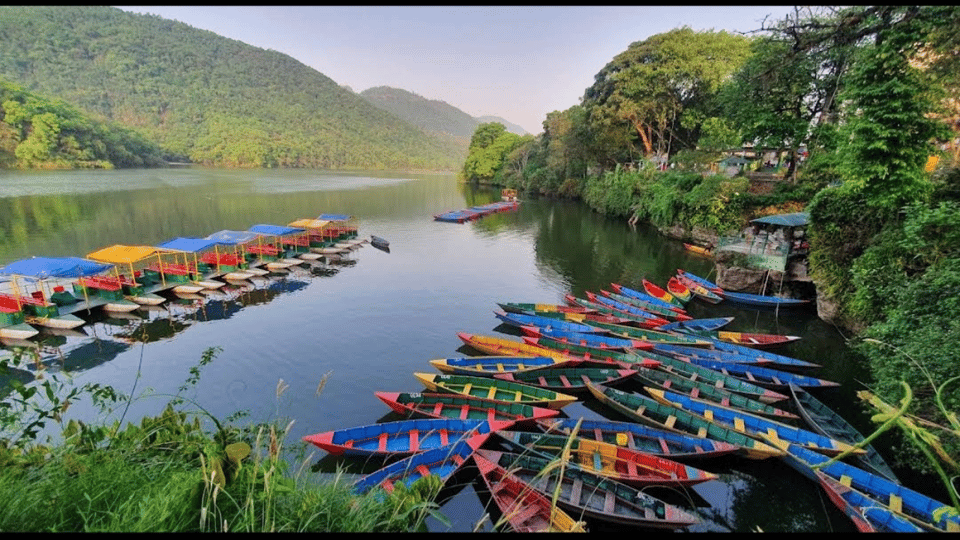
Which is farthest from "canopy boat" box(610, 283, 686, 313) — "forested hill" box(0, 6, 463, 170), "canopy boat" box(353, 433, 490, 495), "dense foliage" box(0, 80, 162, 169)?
"forested hill" box(0, 6, 463, 170)

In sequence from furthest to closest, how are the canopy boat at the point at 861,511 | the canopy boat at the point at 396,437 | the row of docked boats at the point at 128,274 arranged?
the row of docked boats at the point at 128,274 → the canopy boat at the point at 396,437 → the canopy boat at the point at 861,511

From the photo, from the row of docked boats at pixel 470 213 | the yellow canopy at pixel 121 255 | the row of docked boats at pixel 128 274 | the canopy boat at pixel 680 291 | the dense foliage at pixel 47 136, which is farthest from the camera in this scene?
the dense foliage at pixel 47 136

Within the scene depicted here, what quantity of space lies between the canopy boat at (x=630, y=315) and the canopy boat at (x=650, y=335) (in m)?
0.78

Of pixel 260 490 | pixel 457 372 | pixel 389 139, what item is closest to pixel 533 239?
pixel 457 372

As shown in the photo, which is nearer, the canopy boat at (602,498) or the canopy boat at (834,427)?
the canopy boat at (602,498)

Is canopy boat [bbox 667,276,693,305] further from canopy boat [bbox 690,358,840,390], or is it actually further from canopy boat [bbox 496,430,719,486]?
canopy boat [bbox 496,430,719,486]

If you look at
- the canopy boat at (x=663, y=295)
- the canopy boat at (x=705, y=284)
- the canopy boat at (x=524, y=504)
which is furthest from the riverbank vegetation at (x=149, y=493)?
the canopy boat at (x=705, y=284)

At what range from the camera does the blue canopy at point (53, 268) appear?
15.9 m

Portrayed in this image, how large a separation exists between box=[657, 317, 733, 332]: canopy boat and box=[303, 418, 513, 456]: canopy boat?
31.1ft

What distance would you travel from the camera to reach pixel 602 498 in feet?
27.2

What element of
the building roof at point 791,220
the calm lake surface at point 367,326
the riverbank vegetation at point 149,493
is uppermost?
the building roof at point 791,220

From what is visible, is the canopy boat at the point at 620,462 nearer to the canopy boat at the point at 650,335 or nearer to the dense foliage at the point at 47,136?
the canopy boat at the point at 650,335

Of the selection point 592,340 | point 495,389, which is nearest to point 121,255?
point 495,389

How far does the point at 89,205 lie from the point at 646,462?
5256 cm
